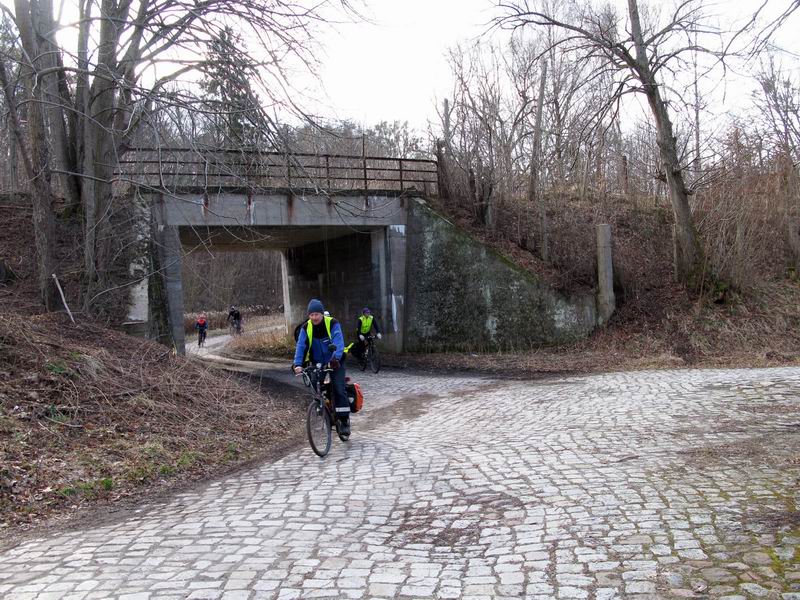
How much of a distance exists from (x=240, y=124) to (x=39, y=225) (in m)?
4.81

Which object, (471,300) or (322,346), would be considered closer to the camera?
(322,346)

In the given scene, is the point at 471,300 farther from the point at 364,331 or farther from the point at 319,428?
the point at 319,428

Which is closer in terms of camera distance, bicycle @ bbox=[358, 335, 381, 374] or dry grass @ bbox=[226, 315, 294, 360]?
bicycle @ bbox=[358, 335, 381, 374]

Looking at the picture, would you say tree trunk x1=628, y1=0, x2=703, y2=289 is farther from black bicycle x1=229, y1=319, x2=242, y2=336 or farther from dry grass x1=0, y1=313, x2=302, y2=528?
black bicycle x1=229, y1=319, x2=242, y2=336

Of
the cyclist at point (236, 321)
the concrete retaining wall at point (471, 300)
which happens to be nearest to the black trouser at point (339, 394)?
the concrete retaining wall at point (471, 300)

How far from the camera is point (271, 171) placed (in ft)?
38.6

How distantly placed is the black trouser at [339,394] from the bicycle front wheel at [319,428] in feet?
0.78

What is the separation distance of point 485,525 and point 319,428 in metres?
3.35

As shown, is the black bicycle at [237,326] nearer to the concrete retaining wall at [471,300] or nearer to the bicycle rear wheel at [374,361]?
the concrete retaining wall at [471,300]

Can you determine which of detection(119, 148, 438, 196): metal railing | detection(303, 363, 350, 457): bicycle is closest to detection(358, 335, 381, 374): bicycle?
detection(119, 148, 438, 196): metal railing

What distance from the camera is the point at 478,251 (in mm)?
19656

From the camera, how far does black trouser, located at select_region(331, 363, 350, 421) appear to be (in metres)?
8.34

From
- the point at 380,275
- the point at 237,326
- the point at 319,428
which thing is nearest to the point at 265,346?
the point at 237,326

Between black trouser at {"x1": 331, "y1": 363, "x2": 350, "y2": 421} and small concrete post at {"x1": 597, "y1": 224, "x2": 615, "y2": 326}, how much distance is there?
1223cm
